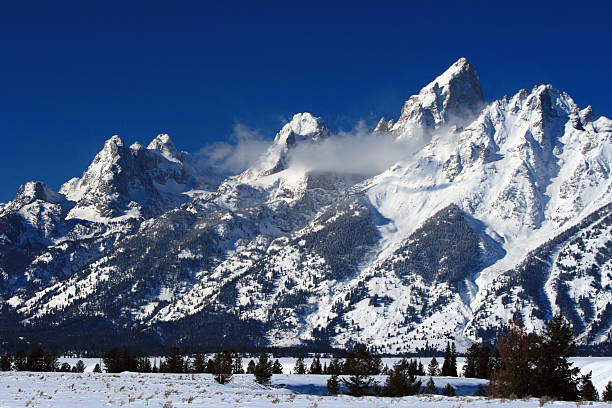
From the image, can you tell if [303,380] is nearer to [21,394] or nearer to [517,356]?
[517,356]

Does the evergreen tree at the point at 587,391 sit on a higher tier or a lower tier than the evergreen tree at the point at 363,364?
lower

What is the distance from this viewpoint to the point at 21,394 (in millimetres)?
→ 37750

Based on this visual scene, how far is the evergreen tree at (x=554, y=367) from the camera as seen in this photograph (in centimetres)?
5534

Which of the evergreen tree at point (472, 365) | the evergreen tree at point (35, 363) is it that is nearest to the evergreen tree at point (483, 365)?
the evergreen tree at point (472, 365)

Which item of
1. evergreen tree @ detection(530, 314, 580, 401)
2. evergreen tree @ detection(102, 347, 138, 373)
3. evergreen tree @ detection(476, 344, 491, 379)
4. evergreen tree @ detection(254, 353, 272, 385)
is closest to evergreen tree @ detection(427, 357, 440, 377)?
evergreen tree @ detection(476, 344, 491, 379)

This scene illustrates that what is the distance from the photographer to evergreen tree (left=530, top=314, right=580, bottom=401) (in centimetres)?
5534

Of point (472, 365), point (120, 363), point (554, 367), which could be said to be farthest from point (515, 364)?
point (120, 363)

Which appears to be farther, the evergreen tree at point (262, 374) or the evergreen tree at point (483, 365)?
the evergreen tree at point (483, 365)

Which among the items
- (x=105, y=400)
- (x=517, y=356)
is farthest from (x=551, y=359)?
(x=105, y=400)

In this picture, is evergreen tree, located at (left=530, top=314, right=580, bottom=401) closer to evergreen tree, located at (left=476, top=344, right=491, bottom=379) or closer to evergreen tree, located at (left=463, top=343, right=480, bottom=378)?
evergreen tree, located at (left=476, top=344, right=491, bottom=379)

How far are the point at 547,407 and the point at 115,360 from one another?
132m

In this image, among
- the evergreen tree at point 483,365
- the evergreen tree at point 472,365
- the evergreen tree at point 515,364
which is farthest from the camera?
the evergreen tree at point 472,365

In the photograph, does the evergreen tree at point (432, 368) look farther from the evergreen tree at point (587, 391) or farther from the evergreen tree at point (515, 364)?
the evergreen tree at point (515, 364)

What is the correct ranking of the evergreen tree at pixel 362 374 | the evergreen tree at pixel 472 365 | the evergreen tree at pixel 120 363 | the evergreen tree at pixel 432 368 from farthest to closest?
the evergreen tree at pixel 472 365 → the evergreen tree at pixel 432 368 → the evergreen tree at pixel 120 363 → the evergreen tree at pixel 362 374
